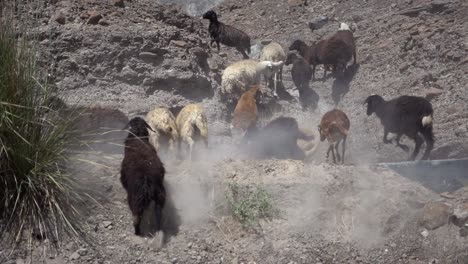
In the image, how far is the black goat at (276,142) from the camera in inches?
421

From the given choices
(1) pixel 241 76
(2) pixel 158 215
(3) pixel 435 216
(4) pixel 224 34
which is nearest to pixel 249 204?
(2) pixel 158 215

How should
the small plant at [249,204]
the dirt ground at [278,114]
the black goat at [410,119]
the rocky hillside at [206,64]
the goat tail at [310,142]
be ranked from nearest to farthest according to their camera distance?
the dirt ground at [278,114] → the small plant at [249,204] → the black goat at [410,119] → the rocky hillside at [206,64] → the goat tail at [310,142]

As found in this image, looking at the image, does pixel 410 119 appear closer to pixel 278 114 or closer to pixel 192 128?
pixel 278 114

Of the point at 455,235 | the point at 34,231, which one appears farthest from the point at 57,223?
the point at 455,235

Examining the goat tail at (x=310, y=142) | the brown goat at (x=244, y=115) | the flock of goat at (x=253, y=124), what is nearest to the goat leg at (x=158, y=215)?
the flock of goat at (x=253, y=124)

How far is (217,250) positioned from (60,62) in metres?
5.06

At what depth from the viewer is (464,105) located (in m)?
11.1

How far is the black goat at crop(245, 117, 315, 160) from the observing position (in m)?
10.7

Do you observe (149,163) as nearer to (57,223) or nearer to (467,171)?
(57,223)

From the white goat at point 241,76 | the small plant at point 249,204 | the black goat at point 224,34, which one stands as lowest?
the small plant at point 249,204

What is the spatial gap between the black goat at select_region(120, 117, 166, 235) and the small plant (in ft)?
Answer: 3.53

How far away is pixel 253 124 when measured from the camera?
10844mm

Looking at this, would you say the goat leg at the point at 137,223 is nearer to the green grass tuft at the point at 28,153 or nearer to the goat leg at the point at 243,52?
the green grass tuft at the point at 28,153

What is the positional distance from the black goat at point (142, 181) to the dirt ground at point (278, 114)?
35cm
